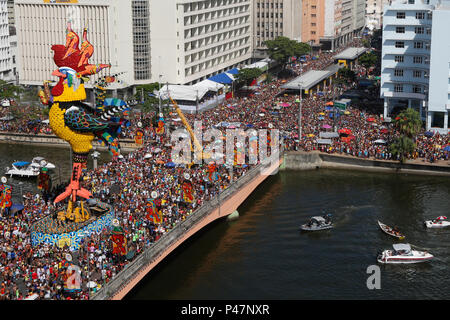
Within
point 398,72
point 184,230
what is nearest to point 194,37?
point 398,72

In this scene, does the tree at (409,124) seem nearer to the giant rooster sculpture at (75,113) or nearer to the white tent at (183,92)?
the white tent at (183,92)

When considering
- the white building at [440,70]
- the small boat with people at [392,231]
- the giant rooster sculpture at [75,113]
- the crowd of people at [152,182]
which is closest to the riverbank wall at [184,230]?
the crowd of people at [152,182]

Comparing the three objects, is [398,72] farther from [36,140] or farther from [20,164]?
[20,164]

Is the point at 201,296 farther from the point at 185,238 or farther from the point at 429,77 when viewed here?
the point at 429,77

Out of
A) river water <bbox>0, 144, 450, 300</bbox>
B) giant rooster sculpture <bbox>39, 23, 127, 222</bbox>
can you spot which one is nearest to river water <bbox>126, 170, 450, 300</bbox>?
river water <bbox>0, 144, 450, 300</bbox>

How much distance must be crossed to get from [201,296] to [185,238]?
10.4 m

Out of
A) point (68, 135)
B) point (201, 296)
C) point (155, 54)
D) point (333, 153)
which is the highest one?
point (155, 54)

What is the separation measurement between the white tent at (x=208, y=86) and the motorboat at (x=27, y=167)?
137 feet

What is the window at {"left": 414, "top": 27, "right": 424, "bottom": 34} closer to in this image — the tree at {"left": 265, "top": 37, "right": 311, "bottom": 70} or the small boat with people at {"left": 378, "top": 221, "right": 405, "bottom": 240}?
the tree at {"left": 265, "top": 37, "right": 311, "bottom": 70}

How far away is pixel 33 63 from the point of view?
155750 mm

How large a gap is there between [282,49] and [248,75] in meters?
23.7

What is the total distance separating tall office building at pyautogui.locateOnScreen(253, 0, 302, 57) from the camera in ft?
632

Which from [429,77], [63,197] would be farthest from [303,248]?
[429,77]

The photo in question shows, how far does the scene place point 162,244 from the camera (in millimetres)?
75062
